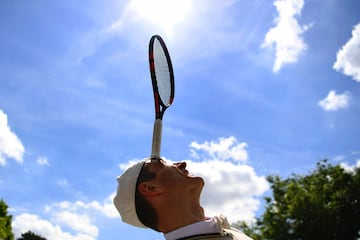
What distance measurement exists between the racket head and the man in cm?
78

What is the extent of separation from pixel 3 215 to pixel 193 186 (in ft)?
152

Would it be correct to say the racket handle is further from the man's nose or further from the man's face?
the man's nose

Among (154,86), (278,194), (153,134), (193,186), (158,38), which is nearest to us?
(193,186)

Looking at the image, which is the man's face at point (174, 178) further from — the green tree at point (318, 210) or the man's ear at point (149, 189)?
the green tree at point (318, 210)

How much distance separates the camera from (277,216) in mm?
34562

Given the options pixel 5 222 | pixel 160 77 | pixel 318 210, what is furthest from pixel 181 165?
pixel 5 222

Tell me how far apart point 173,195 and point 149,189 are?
207 millimetres

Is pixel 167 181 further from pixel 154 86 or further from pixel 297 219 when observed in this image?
→ pixel 297 219

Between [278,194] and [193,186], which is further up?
[278,194]

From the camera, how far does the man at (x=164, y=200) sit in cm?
298

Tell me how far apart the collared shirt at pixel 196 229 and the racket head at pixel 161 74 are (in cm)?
132

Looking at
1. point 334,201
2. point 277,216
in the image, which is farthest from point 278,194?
point 334,201

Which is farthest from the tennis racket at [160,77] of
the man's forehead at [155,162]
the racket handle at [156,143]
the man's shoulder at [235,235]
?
the man's shoulder at [235,235]

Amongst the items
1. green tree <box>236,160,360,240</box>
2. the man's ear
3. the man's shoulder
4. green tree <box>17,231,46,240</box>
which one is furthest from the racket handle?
green tree <box>17,231,46,240</box>
